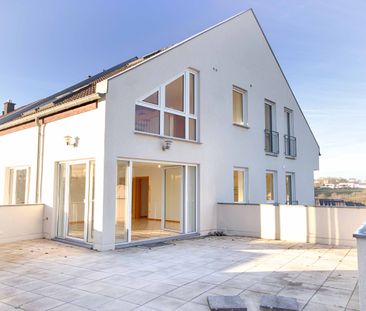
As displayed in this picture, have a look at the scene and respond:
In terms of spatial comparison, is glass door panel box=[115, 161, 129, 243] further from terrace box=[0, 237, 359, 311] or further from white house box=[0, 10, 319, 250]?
terrace box=[0, 237, 359, 311]

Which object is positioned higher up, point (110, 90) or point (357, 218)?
point (110, 90)

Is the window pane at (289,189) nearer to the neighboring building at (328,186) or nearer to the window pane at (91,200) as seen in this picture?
the neighboring building at (328,186)

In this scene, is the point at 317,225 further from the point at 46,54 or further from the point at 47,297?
the point at 46,54

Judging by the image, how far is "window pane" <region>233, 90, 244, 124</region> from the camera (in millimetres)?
12189

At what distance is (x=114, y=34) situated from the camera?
15.8m

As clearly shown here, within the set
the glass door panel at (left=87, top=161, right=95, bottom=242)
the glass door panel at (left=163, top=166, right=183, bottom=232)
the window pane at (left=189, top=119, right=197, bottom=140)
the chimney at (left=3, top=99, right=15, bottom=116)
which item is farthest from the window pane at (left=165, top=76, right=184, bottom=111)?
the chimney at (left=3, top=99, right=15, bottom=116)

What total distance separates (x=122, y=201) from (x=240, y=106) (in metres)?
6.69

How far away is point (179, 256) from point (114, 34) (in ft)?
41.6

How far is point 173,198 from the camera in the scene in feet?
33.5

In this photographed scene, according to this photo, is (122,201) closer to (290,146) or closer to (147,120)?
(147,120)

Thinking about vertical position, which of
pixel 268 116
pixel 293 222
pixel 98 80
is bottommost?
pixel 293 222

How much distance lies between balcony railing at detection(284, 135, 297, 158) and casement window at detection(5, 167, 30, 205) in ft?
36.5

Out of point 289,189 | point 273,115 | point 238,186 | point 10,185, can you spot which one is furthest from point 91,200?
point 289,189

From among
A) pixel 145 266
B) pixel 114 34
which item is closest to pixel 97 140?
pixel 145 266
